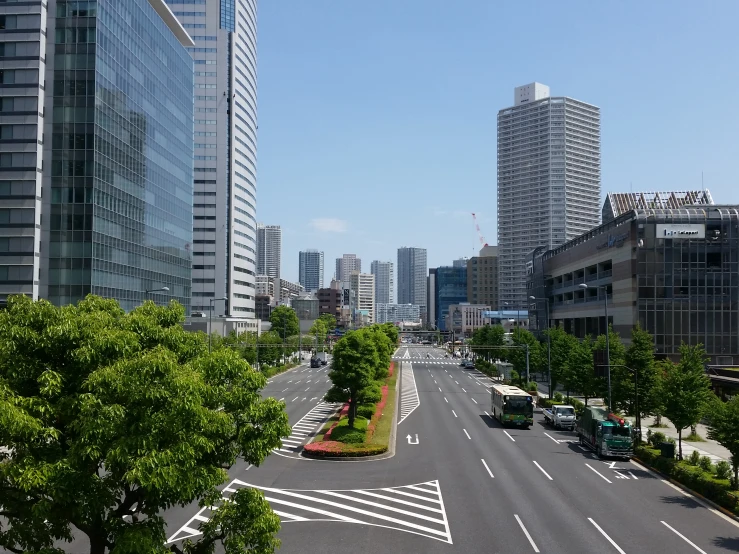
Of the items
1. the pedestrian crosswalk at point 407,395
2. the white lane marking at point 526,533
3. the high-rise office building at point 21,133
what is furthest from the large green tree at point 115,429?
the high-rise office building at point 21,133

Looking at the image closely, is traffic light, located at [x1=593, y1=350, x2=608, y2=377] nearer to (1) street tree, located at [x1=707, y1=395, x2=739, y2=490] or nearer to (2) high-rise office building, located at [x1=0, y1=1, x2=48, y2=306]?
(1) street tree, located at [x1=707, y1=395, x2=739, y2=490]

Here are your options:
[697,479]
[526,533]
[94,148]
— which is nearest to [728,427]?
[697,479]

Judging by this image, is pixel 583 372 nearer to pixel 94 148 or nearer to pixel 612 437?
pixel 612 437

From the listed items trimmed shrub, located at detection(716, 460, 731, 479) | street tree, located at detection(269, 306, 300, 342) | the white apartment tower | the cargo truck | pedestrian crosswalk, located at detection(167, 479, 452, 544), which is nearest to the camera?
pedestrian crosswalk, located at detection(167, 479, 452, 544)

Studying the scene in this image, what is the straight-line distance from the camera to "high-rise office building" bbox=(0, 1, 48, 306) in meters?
72.7

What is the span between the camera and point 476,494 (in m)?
31.7

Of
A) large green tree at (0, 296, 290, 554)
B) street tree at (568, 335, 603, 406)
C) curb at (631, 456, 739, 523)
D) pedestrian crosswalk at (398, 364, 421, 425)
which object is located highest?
large green tree at (0, 296, 290, 554)

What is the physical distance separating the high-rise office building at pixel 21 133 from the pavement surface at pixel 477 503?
144 feet

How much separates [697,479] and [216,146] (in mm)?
137275

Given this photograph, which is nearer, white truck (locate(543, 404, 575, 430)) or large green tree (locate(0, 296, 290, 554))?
large green tree (locate(0, 296, 290, 554))

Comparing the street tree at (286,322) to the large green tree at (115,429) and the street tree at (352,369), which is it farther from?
the large green tree at (115,429)

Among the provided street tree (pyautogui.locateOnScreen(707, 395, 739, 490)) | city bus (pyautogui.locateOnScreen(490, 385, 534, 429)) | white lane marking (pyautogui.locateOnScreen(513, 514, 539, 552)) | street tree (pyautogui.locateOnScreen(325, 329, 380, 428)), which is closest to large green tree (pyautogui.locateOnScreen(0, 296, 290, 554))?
white lane marking (pyautogui.locateOnScreen(513, 514, 539, 552))

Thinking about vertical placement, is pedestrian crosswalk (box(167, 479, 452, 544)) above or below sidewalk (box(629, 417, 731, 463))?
above

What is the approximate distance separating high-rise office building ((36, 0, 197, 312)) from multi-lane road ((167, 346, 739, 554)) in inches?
1581
